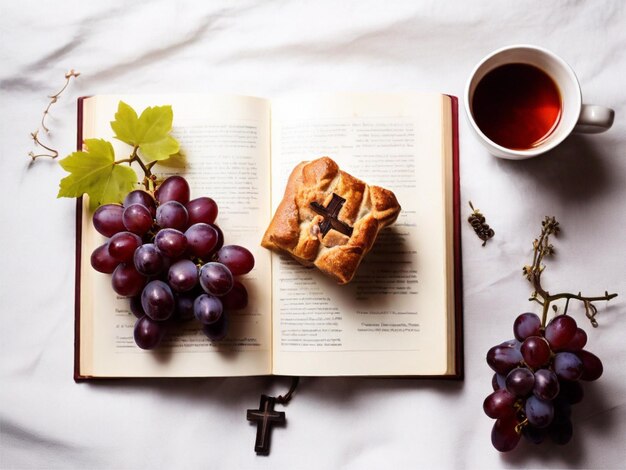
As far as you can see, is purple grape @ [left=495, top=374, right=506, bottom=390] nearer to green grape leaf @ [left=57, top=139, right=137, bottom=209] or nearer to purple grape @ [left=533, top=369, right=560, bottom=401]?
purple grape @ [left=533, top=369, right=560, bottom=401]

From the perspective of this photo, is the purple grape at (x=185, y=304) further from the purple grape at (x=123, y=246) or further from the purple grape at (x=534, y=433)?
the purple grape at (x=534, y=433)

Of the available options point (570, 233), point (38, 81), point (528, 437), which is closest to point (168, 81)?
point (38, 81)

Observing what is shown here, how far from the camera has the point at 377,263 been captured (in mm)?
1225

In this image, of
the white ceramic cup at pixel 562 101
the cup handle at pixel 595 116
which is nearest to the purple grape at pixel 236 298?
the white ceramic cup at pixel 562 101

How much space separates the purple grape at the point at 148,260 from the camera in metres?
1.07

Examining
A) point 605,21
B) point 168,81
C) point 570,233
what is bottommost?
point 570,233

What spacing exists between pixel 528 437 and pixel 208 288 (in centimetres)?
63

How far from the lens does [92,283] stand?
1.23 metres

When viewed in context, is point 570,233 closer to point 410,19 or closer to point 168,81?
point 410,19

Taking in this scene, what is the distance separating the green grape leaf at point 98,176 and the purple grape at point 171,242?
0.49 feet

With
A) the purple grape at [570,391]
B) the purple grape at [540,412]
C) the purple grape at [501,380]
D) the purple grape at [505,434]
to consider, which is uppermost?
the purple grape at [501,380]

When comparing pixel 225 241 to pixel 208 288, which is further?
pixel 225 241

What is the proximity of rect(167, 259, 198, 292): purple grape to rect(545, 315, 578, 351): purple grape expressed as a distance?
629 mm

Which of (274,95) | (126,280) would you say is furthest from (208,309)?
(274,95)
